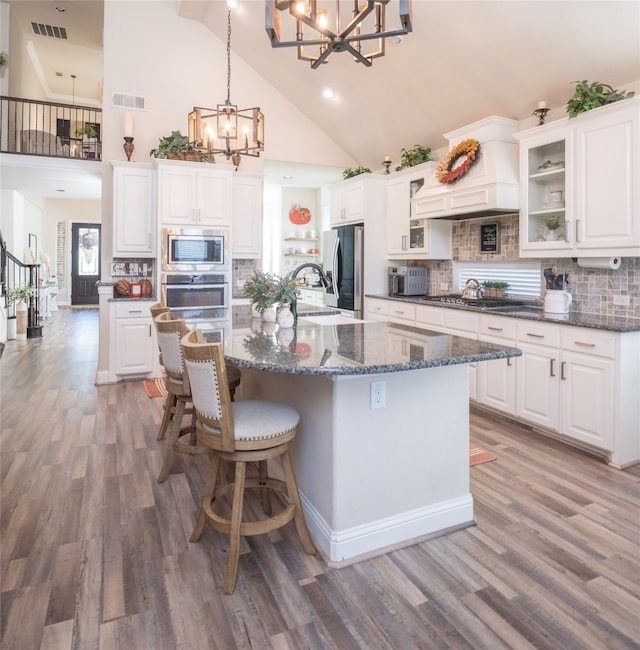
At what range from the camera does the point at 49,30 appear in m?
8.04

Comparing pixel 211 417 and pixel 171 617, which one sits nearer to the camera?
pixel 171 617

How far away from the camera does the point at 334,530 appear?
6.91ft

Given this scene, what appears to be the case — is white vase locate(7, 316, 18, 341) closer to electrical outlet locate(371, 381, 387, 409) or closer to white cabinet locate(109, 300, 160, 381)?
white cabinet locate(109, 300, 160, 381)

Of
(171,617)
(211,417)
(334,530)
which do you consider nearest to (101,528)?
(171,617)

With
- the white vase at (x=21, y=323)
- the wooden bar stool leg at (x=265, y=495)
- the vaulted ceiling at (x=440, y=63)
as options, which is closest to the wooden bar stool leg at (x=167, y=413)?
the wooden bar stool leg at (x=265, y=495)

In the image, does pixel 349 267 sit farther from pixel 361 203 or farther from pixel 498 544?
pixel 498 544

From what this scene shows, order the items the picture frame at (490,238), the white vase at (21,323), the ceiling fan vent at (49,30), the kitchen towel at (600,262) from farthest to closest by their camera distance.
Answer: the white vase at (21,323) < the ceiling fan vent at (49,30) < the picture frame at (490,238) < the kitchen towel at (600,262)

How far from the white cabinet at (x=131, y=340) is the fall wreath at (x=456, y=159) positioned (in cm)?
344

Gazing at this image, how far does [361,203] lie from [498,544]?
14.8 feet

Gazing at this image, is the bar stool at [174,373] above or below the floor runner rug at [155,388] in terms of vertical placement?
above

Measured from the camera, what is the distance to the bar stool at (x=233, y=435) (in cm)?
191

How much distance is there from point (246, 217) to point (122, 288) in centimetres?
172

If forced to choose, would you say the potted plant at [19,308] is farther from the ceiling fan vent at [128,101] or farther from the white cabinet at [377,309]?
the white cabinet at [377,309]

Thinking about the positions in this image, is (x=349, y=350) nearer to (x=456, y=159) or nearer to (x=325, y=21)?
(x=325, y=21)
